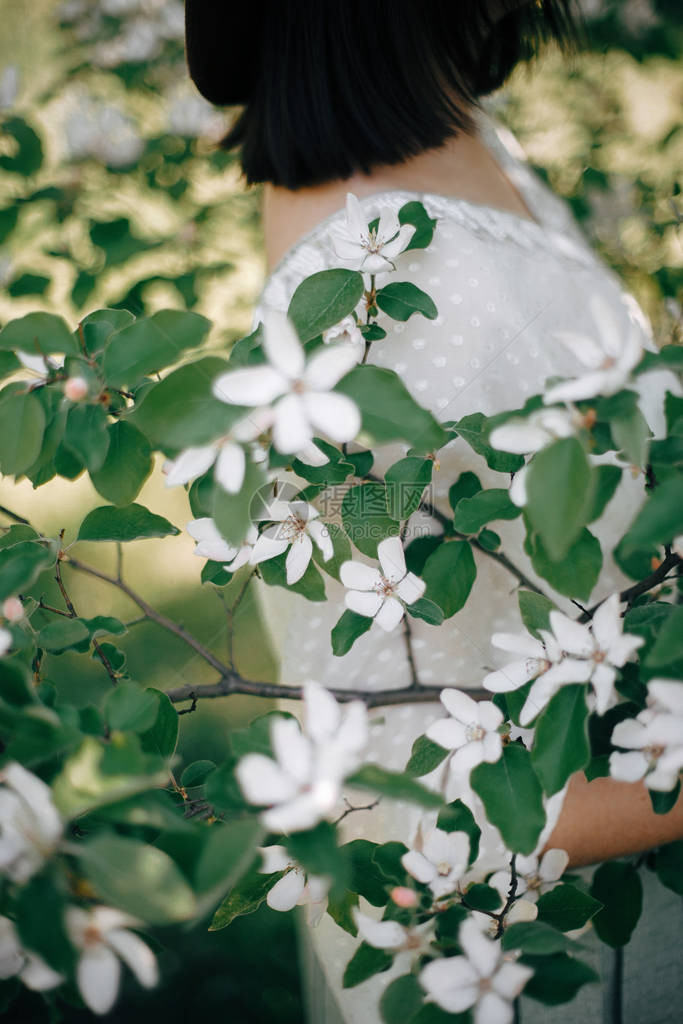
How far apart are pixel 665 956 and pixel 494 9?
1.10 meters

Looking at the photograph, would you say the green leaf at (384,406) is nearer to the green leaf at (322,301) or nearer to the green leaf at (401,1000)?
the green leaf at (322,301)

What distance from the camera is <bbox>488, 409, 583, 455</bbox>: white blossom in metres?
0.35

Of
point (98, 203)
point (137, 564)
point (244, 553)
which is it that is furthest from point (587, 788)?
point (98, 203)

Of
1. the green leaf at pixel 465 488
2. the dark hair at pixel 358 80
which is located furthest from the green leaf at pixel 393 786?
the dark hair at pixel 358 80

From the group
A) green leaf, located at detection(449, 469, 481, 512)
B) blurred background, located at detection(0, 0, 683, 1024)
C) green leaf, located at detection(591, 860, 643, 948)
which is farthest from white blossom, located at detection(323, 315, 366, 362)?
blurred background, located at detection(0, 0, 683, 1024)

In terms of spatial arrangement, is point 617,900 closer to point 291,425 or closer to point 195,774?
point 195,774

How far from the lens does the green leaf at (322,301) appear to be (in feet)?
1.46

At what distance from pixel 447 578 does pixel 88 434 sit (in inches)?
10.8

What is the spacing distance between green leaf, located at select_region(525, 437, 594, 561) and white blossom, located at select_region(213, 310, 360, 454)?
0.09 m

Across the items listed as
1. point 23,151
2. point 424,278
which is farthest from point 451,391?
point 23,151

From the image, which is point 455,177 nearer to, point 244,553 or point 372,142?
point 372,142

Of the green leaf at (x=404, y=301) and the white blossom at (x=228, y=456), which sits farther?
the green leaf at (x=404, y=301)

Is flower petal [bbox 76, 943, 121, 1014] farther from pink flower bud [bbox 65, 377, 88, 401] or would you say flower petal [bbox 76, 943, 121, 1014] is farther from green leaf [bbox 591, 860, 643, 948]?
green leaf [bbox 591, 860, 643, 948]

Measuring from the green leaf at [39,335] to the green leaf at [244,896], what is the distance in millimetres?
371
